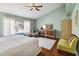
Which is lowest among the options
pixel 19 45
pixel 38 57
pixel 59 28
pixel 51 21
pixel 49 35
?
pixel 38 57

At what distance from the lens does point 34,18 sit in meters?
2.05

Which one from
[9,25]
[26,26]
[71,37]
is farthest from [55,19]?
[9,25]

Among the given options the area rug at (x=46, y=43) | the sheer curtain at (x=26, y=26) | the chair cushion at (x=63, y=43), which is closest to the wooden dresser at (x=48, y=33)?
the area rug at (x=46, y=43)

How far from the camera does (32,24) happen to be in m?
2.05

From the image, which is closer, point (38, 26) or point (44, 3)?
point (44, 3)

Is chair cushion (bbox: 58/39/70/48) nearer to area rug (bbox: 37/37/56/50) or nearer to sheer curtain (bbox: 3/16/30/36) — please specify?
area rug (bbox: 37/37/56/50)

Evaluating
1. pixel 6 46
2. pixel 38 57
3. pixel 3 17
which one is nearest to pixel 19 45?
pixel 6 46

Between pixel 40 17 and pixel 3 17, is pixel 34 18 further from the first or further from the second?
pixel 3 17

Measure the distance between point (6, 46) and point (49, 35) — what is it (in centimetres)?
88

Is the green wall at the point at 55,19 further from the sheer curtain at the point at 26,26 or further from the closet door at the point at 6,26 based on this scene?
the closet door at the point at 6,26

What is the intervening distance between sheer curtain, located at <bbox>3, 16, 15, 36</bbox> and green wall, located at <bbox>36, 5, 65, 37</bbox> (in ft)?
1.66

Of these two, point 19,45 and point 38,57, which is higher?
point 19,45

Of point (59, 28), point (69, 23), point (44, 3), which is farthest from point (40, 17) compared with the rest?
point (69, 23)

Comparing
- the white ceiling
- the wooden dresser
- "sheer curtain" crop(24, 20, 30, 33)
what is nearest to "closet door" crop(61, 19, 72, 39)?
the wooden dresser
